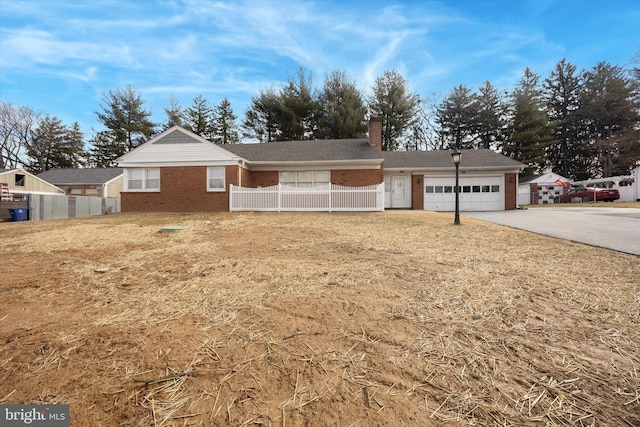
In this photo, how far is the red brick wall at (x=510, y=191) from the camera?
18094 mm

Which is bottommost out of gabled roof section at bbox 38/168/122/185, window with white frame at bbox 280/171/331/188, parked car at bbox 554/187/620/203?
parked car at bbox 554/187/620/203

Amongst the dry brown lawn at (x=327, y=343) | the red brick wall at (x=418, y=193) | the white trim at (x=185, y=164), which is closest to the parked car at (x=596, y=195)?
the red brick wall at (x=418, y=193)

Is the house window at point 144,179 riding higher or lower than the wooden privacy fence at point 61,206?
higher

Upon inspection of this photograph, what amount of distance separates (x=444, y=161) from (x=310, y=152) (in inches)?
346

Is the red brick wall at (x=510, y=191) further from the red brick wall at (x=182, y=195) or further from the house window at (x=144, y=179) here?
the house window at (x=144, y=179)

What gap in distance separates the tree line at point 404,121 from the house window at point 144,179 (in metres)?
15.1

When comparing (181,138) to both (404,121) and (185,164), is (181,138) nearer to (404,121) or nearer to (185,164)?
(185,164)

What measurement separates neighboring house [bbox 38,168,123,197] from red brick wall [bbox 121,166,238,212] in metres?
14.2

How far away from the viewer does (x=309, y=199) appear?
14.5m

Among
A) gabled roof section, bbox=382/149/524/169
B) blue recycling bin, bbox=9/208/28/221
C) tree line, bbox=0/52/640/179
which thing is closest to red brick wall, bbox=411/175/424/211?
gabled roof section, bbox=382/149/524/169

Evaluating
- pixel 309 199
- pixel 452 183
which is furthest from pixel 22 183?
pixel 452 183

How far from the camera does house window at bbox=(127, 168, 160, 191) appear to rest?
15.6 metres

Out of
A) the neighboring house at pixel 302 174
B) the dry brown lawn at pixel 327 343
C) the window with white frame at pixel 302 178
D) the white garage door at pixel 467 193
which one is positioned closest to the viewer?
the dry brown lawn at pixel 327 343

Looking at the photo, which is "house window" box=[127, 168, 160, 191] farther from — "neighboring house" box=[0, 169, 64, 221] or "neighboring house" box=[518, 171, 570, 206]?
"neighboring house" box=[518, 171, 570, 206]
